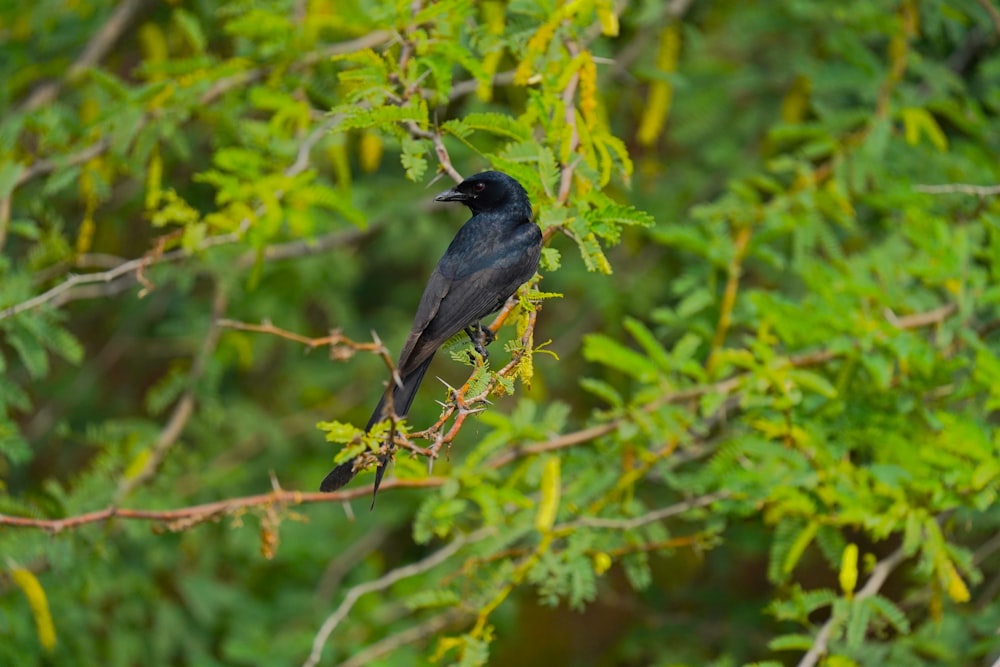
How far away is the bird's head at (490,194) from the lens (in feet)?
9.82

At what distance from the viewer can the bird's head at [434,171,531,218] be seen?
299cm

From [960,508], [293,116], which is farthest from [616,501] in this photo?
[293,116]

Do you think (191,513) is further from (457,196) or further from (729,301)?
(729,301)

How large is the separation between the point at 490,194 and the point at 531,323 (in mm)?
648

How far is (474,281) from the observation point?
9.12 ft

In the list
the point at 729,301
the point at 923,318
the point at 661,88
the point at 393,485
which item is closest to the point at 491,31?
the point at 661,88

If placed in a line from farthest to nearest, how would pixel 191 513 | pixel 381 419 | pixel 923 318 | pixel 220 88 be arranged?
pixel 220 88 < pixel 923 318 < pixel 191 513 < pixel 381 419

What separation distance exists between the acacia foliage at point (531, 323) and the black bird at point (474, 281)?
6cm

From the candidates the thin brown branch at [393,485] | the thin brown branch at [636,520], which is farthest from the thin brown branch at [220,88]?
the thin brown branch at [636,520]

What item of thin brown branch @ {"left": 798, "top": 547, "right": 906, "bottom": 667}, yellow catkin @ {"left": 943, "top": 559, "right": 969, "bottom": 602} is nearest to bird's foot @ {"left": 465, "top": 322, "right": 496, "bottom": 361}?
thin brown branch @ {"left": 798, "top": 547, "right": 906, "bottom": 667}

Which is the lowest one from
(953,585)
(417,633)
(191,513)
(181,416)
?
(417,633)

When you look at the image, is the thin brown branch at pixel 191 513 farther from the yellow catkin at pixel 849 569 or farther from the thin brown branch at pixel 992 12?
the thin brown branch at pixel 992 12

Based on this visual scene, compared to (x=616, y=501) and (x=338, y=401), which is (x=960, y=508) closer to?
(x=616, y=501)

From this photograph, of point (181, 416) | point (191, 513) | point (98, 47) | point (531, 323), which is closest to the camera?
point (531, 323)
